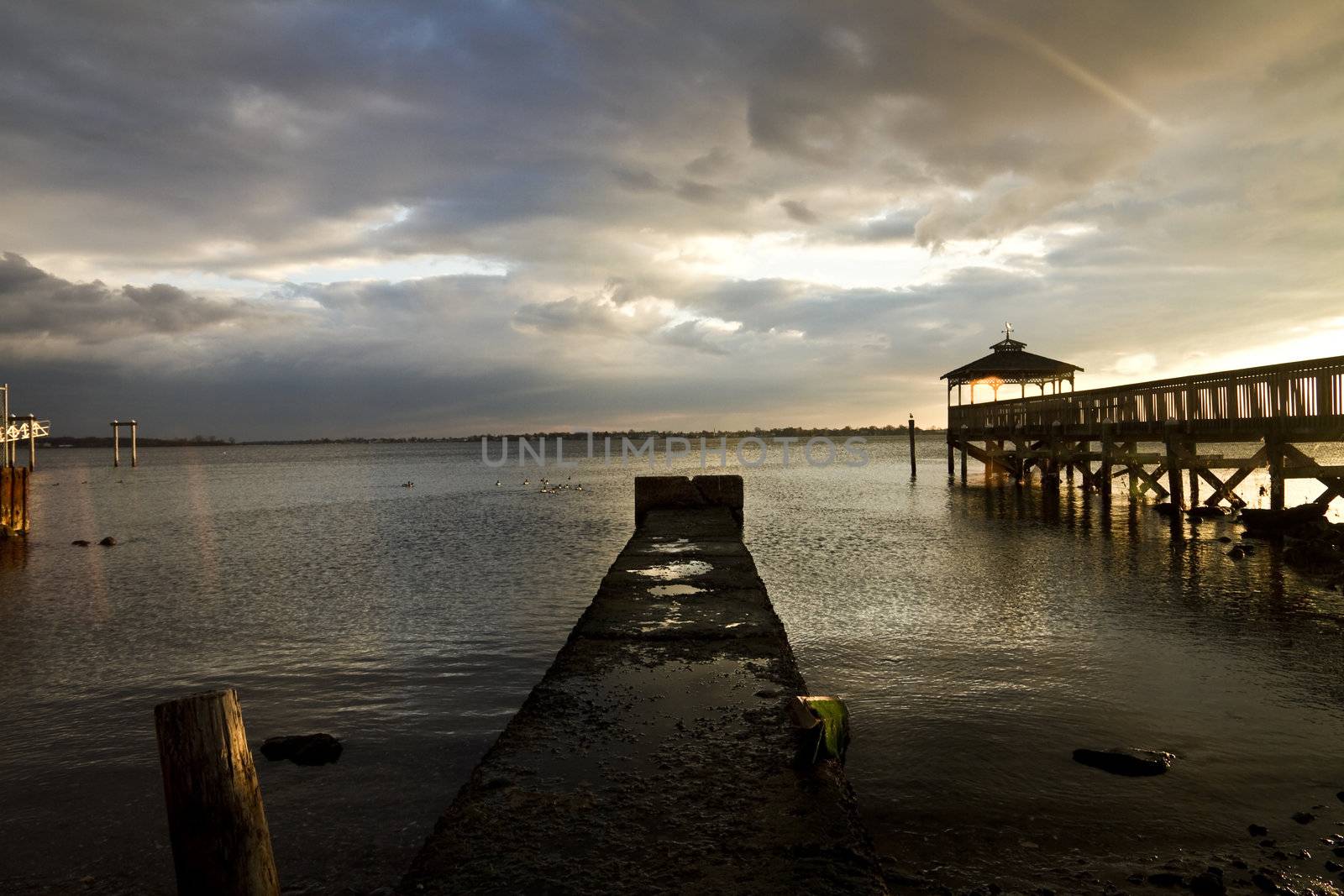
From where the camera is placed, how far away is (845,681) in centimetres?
723

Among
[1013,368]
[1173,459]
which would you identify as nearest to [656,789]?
[1173,459]

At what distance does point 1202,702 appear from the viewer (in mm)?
6406

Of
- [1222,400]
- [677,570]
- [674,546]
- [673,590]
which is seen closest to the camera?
[673,590]

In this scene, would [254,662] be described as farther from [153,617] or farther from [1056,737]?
[1056,737]

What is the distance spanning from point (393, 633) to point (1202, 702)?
8.94 metres

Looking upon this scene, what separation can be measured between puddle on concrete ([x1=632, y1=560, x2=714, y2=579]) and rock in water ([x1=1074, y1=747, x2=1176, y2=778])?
12.9ft

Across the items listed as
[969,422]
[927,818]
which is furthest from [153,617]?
[969,422]

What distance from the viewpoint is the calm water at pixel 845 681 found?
4.66 metres

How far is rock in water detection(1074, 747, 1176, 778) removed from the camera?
5.13m

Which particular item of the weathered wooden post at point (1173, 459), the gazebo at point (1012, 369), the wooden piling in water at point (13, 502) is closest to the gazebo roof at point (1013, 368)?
the gazebo at point (1012, 369)

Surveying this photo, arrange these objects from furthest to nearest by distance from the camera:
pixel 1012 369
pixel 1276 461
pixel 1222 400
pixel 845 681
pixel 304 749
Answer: pixel 1012 369 < pixel 1222 400 < pixel 1276 461 < pixel 845 681 < pixel 304 749

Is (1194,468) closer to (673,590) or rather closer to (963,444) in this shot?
(673,590)

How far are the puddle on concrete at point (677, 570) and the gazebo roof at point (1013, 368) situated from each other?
27.6 metres

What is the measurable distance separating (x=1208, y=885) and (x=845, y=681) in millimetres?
3576
